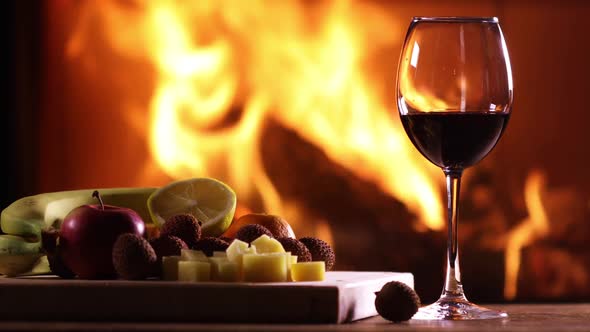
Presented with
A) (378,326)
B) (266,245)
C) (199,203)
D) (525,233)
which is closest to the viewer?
(378,326)

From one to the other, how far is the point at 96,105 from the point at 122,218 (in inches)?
49.2

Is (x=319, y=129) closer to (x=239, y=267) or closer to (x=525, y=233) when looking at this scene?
(x=525, y=233)

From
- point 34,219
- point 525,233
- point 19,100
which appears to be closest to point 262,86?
point 19,100

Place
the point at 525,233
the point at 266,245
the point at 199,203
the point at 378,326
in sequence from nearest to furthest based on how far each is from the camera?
the point at 378,326, the point at 266,245, the point at 199,203, the point at 525,233

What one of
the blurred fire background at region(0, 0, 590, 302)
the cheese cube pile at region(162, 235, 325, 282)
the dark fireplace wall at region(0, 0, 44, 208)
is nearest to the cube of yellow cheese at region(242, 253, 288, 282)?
the cheese cube pile at region(162, 235, 325, 282)

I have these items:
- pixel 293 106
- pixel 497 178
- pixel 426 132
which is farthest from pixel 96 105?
pixel 426 132

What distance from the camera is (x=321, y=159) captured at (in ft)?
7.29

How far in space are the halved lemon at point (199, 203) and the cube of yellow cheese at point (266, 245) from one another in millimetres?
211

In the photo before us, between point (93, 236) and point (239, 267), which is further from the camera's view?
point (93, 236)

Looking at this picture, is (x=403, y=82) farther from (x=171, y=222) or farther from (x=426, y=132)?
(x=171, y=222)

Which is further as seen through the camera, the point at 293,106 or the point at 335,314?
the point at 293,106

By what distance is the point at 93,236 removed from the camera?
41.0 inches

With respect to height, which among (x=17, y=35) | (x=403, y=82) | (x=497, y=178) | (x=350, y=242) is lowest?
(x=350, y=242)

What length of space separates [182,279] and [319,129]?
4.34 feet
